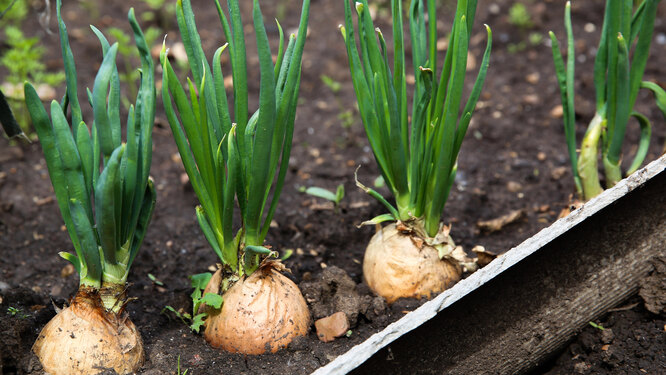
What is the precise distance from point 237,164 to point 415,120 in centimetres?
46

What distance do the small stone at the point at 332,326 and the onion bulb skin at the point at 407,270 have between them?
0.55ft

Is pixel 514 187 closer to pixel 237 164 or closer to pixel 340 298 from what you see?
Result: pixel 340 298

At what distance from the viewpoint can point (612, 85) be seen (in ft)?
6.00

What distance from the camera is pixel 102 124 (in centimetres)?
135

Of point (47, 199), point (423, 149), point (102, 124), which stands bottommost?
point (47, 199)

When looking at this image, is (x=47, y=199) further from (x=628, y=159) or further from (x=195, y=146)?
(x=628, y=159)

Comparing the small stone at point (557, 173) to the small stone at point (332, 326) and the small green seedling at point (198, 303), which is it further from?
the small green seedling at point (198, 303)

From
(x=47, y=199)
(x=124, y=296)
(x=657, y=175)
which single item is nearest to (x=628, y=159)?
(x=657, y=175)

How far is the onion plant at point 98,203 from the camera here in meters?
1.35

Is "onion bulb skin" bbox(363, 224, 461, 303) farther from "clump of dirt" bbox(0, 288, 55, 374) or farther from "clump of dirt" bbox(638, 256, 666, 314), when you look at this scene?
"clump of dirt" bbox(0, 288, 55, 374)

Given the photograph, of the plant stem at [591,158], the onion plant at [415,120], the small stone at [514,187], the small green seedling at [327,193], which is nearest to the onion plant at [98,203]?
the onion plant at [415,120]

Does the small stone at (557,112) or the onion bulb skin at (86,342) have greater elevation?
the onion bulb skin at (86,342)

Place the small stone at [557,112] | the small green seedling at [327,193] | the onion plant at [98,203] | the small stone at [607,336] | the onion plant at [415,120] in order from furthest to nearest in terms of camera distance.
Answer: the small stone at [557,112], the small green seedling at [327,193], the small stone at [607,336], the onion plant at [415,120], the onion plant at [98,203]

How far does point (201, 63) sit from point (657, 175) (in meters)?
1.14
